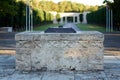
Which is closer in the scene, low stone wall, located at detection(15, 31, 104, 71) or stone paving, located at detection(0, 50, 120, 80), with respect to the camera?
stone paving, located at detection(0, 50, 120, 80)

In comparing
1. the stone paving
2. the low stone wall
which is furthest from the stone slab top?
the stone paving

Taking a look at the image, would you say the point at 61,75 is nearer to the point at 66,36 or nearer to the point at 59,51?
the point at 59,51

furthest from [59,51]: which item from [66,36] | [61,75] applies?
[61,75]

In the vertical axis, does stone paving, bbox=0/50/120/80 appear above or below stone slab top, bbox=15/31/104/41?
below

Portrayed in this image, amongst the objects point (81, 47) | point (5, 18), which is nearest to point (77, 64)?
point (81, 47)

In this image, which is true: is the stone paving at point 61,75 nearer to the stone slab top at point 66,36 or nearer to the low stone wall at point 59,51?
the low stone wall at point 59,51

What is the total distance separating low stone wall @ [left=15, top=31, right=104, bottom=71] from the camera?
8492 millimetres

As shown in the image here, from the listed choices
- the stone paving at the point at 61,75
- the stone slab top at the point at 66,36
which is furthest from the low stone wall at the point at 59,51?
the stone paving at the point at 61,75

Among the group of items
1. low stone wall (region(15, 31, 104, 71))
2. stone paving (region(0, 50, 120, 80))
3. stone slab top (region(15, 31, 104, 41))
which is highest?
stone slab top (region(15, 31, 104, 41))

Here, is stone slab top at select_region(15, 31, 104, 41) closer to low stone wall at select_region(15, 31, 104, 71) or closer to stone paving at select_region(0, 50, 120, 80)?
low stone wall at select_region(15, 31, 104, 71)

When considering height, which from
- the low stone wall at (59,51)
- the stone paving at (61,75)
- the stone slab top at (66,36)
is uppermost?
the stone slab top at (66,36)

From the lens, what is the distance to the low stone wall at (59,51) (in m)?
8.49

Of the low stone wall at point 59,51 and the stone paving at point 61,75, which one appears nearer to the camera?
the stone paving at point 61,75

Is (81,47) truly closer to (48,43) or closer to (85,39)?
(85,39)
